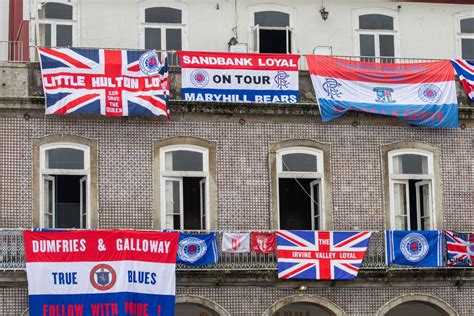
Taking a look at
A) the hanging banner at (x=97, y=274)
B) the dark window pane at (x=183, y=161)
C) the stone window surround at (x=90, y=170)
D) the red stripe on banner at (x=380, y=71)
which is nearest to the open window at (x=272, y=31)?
the red stripe on banner at (x=380, y=71)

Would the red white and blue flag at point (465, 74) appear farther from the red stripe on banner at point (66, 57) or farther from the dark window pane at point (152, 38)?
the red stripe on banner at point (66, 57)

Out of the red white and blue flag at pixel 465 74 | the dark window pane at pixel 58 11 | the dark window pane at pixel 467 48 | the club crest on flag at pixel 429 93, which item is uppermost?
the dark window pane at pixel 58 11

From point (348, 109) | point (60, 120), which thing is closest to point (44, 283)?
point (60, 120)

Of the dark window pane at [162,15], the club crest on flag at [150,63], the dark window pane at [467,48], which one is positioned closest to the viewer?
the club crest on flag at [150,63]

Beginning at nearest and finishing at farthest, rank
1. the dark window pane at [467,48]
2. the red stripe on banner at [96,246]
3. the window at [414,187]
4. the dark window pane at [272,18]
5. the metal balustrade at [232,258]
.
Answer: the red stripe on banner at [96,246] → the metal balustrade at [232,258] → the window at [414,187] → the dark window pane at [272,18] → the dark window pane at [467,48]

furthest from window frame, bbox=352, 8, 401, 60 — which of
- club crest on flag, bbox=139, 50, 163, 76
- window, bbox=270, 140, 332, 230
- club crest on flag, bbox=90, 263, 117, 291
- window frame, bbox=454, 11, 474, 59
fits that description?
club crest on flag, bbox=90, 263, 117, 291

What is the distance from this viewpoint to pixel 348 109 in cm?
3894

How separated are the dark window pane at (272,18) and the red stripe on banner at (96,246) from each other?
298 inches

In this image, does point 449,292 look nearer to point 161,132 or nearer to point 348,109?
point 348,109

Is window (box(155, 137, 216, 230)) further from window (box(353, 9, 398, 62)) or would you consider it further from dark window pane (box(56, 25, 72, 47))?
window (box(353, 9, 398, 62))

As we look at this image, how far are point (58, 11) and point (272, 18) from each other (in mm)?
6152

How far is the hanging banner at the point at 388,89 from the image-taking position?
38906 mm

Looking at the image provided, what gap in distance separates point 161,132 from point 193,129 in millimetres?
889

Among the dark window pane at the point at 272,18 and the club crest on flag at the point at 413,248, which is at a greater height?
the dark window pane at the point at 272,18
